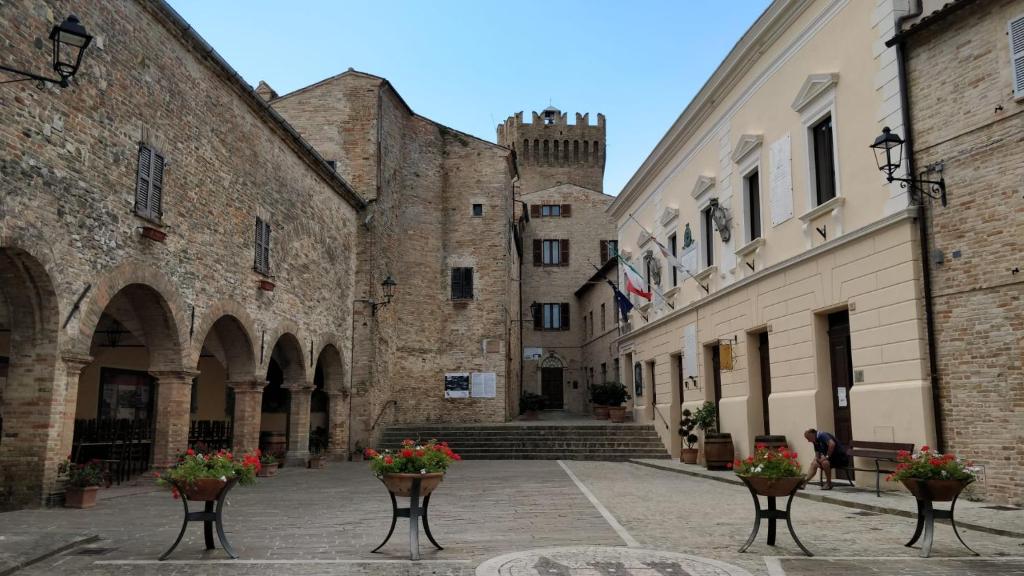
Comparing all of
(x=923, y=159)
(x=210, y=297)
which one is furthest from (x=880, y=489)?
(x=210, y=297)

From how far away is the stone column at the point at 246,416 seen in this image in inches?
597

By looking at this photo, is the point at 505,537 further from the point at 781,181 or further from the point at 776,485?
the point at 781,181

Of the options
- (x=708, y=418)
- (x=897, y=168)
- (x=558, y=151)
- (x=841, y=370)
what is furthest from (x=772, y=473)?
(x=558, y=151)

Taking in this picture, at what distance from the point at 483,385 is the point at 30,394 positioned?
17.6 metres

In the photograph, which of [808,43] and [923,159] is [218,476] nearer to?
[923,159]

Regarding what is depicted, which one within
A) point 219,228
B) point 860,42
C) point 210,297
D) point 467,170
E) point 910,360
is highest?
point 467,170

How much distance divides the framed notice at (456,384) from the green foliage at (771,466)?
763 inches

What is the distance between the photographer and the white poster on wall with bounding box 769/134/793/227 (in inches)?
535

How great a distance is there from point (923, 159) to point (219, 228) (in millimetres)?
11282

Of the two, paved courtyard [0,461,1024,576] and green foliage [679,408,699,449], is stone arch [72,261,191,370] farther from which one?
green foliage [679,408,699,449]

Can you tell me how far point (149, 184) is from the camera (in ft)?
38.1

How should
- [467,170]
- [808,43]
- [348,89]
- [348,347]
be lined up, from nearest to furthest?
1. [808,43]
2. [348,347]
3. [348,89]
4. [467,170]

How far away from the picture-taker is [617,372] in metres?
31.8

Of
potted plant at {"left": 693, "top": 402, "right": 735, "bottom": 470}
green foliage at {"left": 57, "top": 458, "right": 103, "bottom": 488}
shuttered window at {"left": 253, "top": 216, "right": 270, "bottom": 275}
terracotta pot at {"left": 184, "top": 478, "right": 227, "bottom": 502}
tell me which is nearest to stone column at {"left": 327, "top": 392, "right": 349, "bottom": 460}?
shuttered window at {"left": 253, "top": 216, "right": 270, "bottom": 275}
